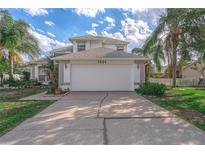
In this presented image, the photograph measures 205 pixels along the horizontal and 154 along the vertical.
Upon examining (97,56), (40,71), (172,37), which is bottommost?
(40,71)

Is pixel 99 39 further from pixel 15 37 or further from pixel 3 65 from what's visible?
pixel 3 65

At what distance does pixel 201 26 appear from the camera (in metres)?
15.8

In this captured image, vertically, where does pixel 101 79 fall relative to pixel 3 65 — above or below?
below

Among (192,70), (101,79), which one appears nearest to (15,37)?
(101,79)

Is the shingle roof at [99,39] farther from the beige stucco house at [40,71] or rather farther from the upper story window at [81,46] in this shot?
the beige stucco house at [40,71]

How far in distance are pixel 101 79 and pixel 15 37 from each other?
32.5 ft

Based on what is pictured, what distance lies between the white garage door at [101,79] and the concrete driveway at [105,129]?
34.2 feet

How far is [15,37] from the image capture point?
25.5 metres

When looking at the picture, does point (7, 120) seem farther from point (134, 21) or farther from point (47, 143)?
point (134, 21)

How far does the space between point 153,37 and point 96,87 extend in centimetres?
864

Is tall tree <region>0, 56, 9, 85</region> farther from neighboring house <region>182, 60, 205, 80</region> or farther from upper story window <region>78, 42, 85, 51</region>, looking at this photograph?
neighboring house <region>182, 60, 205, 80</region>
